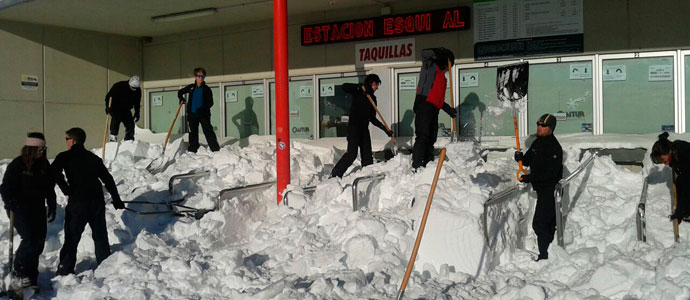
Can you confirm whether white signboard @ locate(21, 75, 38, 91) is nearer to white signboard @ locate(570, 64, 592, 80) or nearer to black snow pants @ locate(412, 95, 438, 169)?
black snow pants @ locate(412, 95, 438, 169)

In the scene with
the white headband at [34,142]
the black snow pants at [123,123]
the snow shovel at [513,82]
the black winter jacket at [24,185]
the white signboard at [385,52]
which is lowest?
the black winter jacket at [24,185]

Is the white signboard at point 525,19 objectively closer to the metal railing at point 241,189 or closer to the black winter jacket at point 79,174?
the metal railing at point 241,189

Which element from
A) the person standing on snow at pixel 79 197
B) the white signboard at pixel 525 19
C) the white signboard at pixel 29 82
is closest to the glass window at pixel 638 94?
the white signboard at pixel 525 19

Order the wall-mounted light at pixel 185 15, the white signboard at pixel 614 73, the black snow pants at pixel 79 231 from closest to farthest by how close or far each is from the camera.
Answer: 1. the black snow pants at pixel 79 231
2. the white signboard at pixel 614 73
3. the wall-mounted light at pixel 185 15

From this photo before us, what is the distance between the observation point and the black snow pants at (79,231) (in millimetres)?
6738

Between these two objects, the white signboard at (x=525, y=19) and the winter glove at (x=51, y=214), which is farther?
the white signboard at (x=525, y=19)

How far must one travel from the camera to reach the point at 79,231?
6.85 meters

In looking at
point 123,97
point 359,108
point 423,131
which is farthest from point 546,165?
point 123,97

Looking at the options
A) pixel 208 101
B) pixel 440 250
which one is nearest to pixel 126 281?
pixel 440 250

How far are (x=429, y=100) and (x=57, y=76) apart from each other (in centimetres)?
919

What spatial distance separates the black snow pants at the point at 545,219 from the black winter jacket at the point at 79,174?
483 cm

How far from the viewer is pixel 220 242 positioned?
784cm

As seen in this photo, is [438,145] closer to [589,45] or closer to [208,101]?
[589,45]

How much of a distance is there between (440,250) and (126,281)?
320 centimetres
